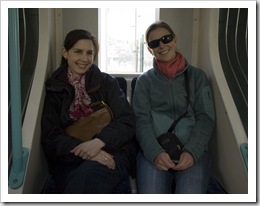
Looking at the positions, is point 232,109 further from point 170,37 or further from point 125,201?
point 125,201

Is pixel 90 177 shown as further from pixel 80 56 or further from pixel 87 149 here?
pixel 80 56

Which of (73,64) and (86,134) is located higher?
(73,64)

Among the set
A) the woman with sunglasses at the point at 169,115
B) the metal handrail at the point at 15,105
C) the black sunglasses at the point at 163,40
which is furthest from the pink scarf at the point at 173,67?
the metal handrail at the point at 15,105

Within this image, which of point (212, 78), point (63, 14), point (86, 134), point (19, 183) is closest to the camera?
point (19, 183)

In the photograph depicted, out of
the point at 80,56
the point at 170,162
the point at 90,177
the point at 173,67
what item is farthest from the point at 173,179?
the point at 80,56

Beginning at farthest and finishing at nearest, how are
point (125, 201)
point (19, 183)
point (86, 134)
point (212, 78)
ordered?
point (212, 78) → point (86, 134) → point (19, 183) → point (125, 201)

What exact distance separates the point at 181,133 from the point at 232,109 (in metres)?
0.34

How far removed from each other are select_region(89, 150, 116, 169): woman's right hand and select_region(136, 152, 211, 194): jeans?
18cm

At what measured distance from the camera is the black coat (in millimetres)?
1485

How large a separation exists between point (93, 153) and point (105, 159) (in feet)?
0.23

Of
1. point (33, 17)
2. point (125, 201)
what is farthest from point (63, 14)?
point (125, 201)

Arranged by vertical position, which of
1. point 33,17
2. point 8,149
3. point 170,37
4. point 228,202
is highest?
point 33,17

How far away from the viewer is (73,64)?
167 cm

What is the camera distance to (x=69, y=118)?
5.24ft
